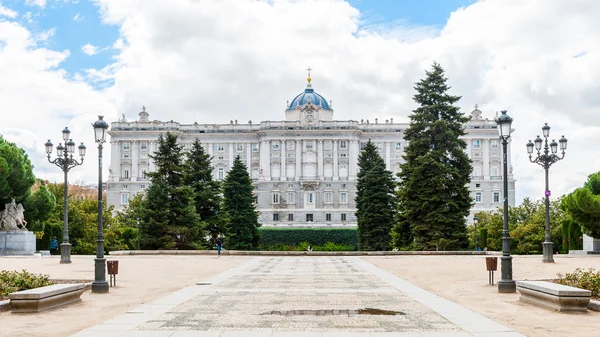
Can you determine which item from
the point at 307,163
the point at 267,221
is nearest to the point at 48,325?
the point at 267,221

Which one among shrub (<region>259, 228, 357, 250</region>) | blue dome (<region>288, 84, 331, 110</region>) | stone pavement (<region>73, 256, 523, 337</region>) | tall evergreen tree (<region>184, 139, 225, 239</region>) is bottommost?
shrub (<region>259, 228, 357, 250</region>)

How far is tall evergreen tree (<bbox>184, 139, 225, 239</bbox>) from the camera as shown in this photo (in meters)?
55.2

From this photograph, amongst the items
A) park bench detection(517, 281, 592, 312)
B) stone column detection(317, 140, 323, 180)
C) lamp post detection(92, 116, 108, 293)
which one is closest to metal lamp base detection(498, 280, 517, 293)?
park bench detection(517, 281, 592, 312)

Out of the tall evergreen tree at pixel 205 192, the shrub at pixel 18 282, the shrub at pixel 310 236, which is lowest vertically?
the shrub at pixel 310 236

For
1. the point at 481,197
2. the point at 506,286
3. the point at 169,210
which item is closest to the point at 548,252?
the point at 506,286

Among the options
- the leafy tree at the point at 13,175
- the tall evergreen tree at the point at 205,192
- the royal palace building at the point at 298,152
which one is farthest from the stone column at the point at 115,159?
the leafy tree at the point at 13,175

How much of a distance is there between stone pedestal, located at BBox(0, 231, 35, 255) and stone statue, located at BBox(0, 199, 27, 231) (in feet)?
1.69

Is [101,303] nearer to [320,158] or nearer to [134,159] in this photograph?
[320,158]

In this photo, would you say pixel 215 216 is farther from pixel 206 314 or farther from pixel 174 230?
pixel 206 314

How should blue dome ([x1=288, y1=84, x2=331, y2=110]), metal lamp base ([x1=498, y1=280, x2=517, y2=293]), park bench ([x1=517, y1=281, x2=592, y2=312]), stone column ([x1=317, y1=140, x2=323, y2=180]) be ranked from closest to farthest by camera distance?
park bench ([x1=517, y1=281, x2=592, y2=312]), metal lamp base ([x1=498, y1=280, x2=517, y2=293]), stone column ([x1=317, y1=140, x2=323, y2=180]), blue dome ([x1=288, y1=84, x2=331, y2=110])

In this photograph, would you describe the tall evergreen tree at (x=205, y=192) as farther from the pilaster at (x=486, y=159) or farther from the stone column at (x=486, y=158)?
the stone column at (x=486, y=158)

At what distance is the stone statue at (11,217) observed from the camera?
41750mm

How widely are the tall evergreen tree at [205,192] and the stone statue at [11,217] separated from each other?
581 inches

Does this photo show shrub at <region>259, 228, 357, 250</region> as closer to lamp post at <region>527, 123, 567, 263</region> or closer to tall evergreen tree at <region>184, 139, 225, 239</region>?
tall evergreen tree at <region>184, 139, 225, 239</region>
